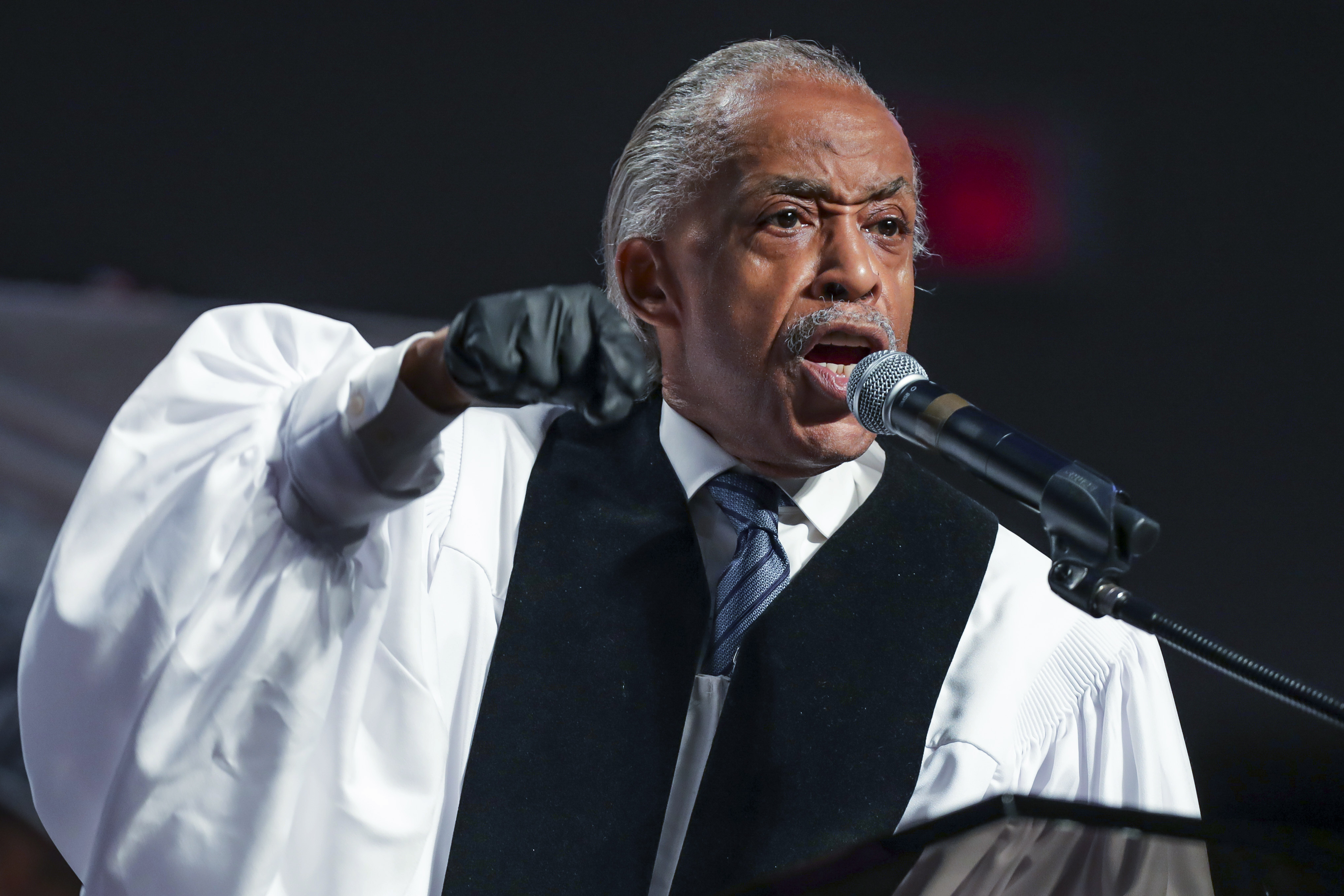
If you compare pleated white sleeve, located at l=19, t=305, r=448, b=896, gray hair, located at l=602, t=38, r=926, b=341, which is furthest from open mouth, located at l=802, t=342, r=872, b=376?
pleated white sleeve, located at l=19, t=305, r=448, b=896

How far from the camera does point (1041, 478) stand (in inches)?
39.0

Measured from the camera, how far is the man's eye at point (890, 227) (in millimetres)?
1818

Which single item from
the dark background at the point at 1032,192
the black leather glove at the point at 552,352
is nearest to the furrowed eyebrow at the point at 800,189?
the black leather glove at the point at 552,352

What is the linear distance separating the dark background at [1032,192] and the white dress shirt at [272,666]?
90 centimetres

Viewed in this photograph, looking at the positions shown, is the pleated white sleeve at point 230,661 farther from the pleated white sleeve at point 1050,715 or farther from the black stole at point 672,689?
the pleated white sleeve at point 1050,715

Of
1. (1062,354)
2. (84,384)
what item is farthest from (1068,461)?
(84,384)

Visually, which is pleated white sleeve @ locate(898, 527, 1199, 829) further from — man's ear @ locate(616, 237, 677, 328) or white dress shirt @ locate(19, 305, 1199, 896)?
man's ear @ locate(616, 237, 677, 328)

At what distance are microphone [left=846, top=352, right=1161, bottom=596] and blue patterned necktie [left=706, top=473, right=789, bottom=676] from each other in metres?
0.61

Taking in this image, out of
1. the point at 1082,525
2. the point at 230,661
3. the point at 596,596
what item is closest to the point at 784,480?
the point at 596,596

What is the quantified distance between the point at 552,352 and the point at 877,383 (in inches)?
12.2

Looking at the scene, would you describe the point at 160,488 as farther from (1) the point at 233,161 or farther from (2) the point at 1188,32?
(2) the point at 1188,32

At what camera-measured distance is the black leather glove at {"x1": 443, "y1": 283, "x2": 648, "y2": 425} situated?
4.15ft

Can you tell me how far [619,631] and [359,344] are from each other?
19.9 inches

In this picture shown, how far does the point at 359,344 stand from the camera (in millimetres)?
1624
